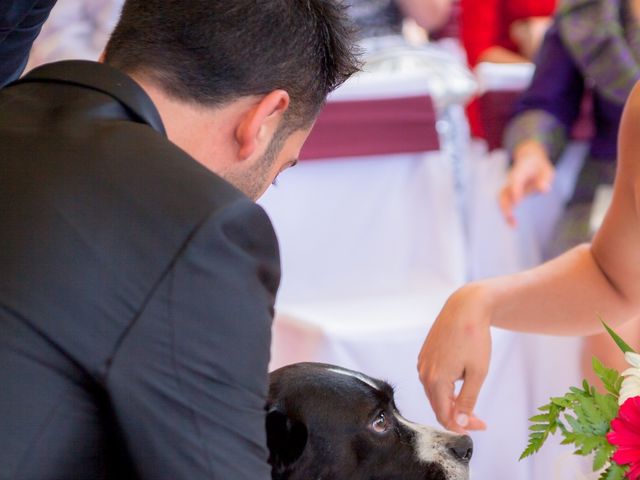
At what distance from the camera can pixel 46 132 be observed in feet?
4.00

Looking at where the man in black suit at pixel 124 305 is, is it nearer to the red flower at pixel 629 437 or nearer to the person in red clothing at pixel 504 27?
the red flower at pixel 629 437

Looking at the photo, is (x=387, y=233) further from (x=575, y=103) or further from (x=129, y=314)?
(x=129, y=314)

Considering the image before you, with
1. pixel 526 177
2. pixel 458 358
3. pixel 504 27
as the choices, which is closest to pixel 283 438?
pixel 458 358

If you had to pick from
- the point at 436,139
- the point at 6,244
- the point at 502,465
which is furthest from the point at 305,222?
the point at 6,244

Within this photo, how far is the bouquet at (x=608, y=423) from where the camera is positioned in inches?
47.7

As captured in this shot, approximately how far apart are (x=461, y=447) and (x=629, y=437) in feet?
2.04

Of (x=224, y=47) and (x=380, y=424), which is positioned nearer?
(x=224, y=47)

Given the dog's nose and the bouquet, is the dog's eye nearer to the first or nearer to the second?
the dog's nose

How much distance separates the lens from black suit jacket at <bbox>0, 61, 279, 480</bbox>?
3.65ft

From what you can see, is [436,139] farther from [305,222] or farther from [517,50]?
[517,50]

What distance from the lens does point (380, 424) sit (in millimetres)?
1771

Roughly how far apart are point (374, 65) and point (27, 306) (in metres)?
2.47

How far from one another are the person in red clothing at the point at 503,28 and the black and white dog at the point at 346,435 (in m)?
2.19

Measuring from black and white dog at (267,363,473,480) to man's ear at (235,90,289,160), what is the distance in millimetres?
438
